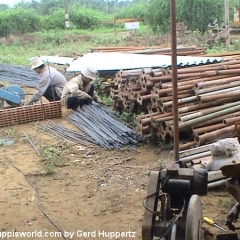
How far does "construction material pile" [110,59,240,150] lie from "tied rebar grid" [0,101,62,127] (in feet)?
5.89

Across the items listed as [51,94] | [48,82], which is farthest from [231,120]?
[51,94]

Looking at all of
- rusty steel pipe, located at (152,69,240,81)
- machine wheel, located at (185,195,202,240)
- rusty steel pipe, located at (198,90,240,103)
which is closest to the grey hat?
machine wheel, located at (185,195,202,240)

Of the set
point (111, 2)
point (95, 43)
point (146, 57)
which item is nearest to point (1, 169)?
point (146, 57)

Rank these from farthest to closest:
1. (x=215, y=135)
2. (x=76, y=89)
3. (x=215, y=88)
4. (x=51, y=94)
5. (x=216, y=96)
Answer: (x=51, y=94)
(x=76, y=89)
(x=215, y=88)
(x=216, y=96)
(x=215, y=135)

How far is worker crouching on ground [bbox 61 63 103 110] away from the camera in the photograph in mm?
9180

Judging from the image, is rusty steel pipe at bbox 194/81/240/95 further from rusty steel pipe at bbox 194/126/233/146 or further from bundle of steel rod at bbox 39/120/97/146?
bundle of steel rod at bbox 39/120/97/146

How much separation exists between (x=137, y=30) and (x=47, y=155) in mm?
21838

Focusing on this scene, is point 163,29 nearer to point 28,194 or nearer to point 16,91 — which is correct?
point 16,91

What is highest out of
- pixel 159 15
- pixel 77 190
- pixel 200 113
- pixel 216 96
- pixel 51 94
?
pixel 159 15

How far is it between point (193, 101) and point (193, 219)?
414 centimetres

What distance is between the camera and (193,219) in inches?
128

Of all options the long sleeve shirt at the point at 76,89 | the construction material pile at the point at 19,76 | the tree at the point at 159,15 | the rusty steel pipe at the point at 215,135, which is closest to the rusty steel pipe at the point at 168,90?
the rusty steel pipe at the point at 215,135

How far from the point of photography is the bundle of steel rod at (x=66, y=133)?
7.89 metres

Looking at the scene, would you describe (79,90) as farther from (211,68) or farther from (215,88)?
(215,88)
